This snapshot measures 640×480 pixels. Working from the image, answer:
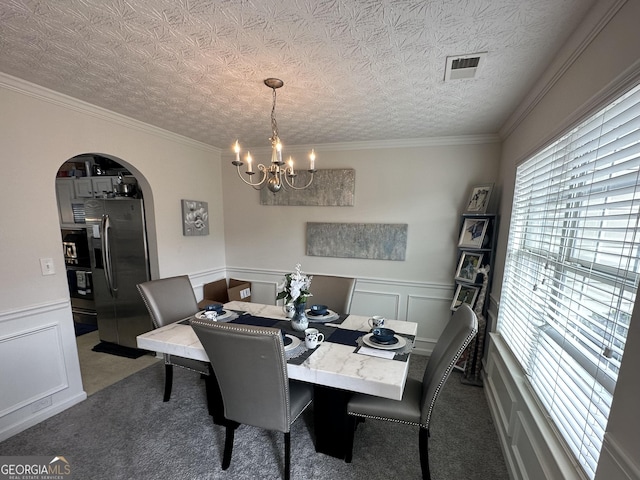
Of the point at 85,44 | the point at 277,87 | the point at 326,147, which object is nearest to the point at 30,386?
the point at 85,44

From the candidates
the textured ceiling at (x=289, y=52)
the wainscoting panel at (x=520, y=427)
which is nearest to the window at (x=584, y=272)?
the wainscoting panel at (x=520, y=427)

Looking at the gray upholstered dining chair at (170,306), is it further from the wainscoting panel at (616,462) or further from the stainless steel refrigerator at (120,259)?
the wainscoting panel at (616,462)

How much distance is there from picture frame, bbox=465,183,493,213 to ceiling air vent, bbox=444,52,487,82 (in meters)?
1.35

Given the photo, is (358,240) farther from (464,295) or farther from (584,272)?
(584,272)

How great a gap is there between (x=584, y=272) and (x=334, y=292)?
177 centimetres

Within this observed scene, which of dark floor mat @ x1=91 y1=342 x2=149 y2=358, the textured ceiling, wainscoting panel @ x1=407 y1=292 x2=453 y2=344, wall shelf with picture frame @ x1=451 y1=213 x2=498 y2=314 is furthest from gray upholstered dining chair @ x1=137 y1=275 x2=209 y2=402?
wall shelf with picture frame @ x1=451 y1=213 x2=498 y2=314

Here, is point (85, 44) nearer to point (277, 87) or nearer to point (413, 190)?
point (277, 87)

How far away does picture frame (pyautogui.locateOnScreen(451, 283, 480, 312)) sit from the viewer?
272 centimetres

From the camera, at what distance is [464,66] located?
5.15 feet

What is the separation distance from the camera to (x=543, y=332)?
1466mm

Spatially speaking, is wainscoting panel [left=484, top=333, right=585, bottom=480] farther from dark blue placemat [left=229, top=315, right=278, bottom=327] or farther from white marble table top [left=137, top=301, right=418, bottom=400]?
dark blue placemat [left=229, top=315, right=278, bottom=327]

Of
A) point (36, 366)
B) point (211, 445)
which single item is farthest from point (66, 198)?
point (211, 445)

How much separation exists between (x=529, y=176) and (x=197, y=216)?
134 inches

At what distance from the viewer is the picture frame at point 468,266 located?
2690 millimetres
